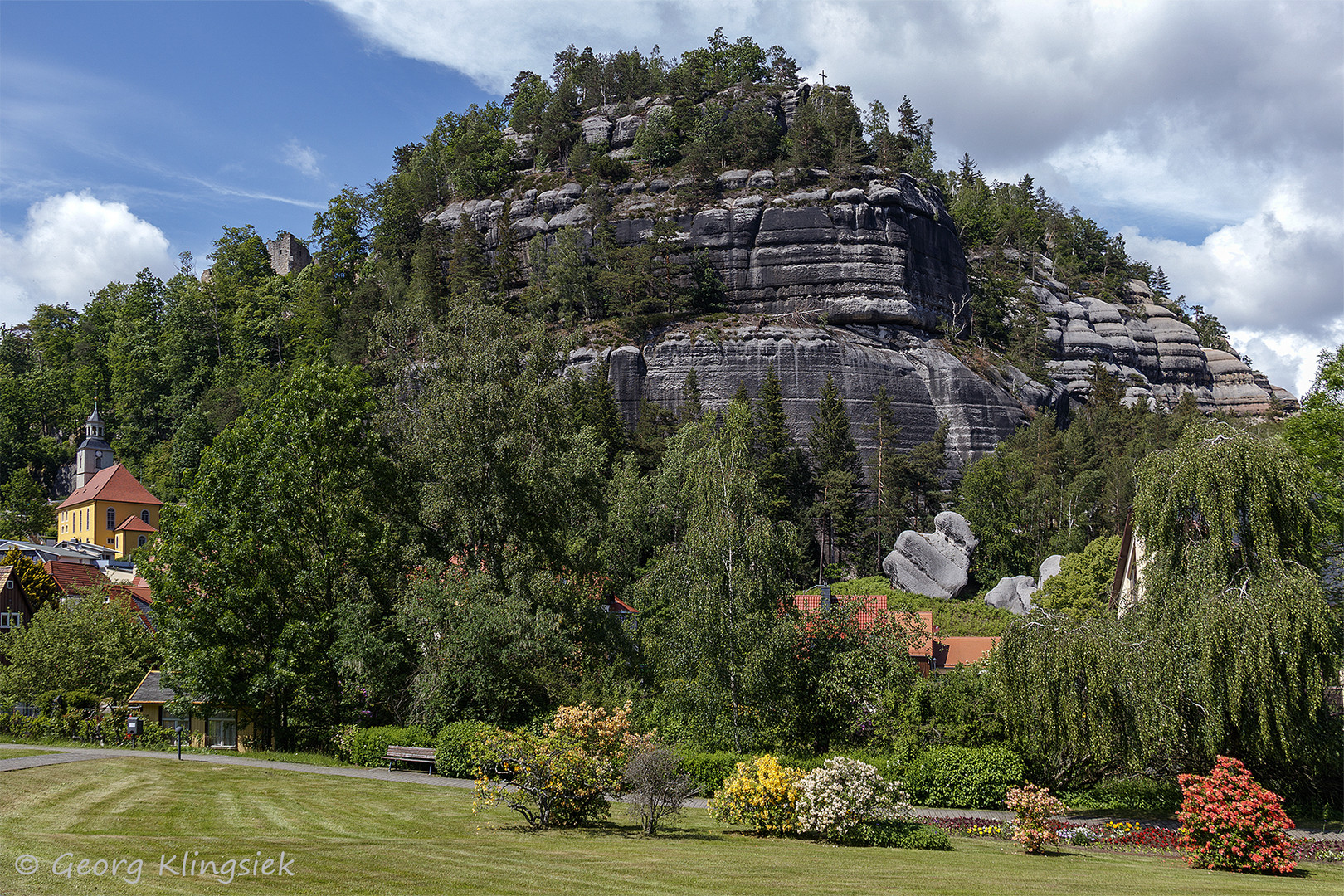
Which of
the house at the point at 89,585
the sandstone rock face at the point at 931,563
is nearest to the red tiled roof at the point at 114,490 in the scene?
the house at the point at 89,585

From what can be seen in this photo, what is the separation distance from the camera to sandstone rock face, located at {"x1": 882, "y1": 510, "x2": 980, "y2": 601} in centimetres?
5681

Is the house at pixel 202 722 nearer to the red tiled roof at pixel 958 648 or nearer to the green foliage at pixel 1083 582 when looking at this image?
the red tiled roof at pixel 958 648

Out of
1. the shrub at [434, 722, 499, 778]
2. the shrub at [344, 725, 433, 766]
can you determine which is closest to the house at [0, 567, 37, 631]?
the shrub at [344, 725, 433, 766]

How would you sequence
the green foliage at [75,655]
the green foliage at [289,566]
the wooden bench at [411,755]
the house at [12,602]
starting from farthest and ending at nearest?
the house at [12,602], the green foliage at [75,655], the green foliage at [289,566], the wooden bench at [411,755]

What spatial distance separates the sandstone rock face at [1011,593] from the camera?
180ft

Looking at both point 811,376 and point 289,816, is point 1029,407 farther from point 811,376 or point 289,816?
point 289,816

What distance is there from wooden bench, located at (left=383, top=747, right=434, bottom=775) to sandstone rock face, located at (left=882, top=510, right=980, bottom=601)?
38.3m

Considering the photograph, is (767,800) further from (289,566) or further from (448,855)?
(289,566)

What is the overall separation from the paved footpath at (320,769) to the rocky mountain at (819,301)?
4533cm

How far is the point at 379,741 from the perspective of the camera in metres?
25.6

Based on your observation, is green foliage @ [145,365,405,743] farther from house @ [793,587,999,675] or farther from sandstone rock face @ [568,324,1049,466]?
sandstone rock face @ [568,324,1049,466]

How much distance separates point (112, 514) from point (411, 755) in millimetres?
66418

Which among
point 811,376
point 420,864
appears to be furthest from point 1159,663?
point 811,376

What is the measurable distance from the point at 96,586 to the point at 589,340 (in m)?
40.0
